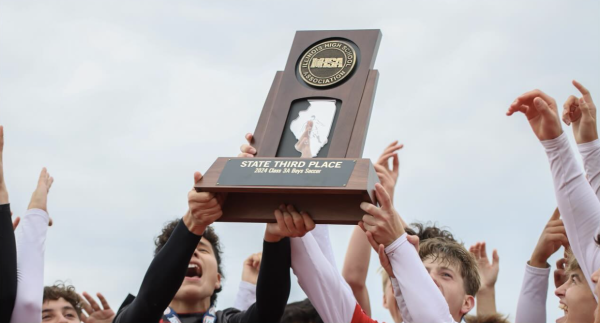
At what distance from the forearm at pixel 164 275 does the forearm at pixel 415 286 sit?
884 mm

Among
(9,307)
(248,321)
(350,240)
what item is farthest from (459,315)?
(9,307)

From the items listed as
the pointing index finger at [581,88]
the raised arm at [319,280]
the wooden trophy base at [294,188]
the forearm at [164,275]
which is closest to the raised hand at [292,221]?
the wooden trophy base at [294,188]

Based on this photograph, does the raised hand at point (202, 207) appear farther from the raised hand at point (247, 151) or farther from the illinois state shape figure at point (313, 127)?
the illinois state shape figure at point (313, 127)

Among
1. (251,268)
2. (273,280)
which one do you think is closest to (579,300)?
(273,280)

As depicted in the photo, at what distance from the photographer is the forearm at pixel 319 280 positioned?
11.4ft

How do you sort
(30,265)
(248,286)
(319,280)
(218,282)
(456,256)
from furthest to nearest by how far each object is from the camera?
(248,286) < (218,282) < (456,256) < (30,265) < (319,280)

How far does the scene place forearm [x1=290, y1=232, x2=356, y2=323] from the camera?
3477 mm

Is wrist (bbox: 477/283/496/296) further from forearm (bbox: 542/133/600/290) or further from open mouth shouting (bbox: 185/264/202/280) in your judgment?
open mouth shouting (bbox: 185/264/202/280)

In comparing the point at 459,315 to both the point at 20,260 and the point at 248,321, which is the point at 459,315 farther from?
the point at 20,260

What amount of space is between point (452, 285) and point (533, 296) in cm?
58

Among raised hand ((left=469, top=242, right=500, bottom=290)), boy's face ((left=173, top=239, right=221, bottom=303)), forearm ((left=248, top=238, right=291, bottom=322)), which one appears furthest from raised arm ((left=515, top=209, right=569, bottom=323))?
boy's face ((left=173, top=239, right=221, bottom=303))

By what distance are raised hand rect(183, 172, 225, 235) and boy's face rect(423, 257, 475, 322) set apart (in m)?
1.32

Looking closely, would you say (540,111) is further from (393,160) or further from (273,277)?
(273,277)

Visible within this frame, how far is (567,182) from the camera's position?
3453 millimetres
